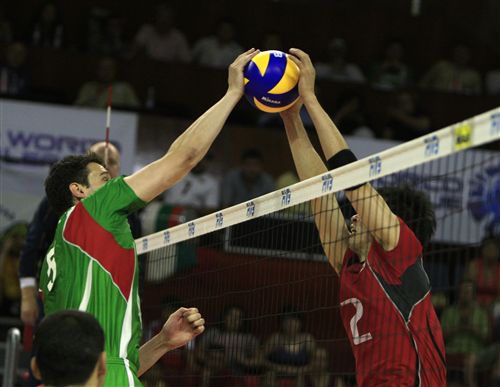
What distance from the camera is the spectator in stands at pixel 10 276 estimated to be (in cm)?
1171

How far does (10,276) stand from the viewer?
38.4 feet

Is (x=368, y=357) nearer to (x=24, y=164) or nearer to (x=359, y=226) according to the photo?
(x=359, y=226)

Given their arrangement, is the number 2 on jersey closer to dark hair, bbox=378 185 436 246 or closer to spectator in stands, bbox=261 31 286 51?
dark hair, bbox=378 185 436 246

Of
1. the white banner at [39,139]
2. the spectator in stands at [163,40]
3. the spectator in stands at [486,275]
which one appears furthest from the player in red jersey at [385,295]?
the spectator in stands at [163,40]

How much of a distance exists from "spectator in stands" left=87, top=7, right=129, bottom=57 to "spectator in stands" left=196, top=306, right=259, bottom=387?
8.51m

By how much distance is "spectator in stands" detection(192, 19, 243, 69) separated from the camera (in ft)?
51.3

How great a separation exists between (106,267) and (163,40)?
11.2 meters

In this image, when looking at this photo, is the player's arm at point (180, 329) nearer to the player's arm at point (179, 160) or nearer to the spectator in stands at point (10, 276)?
the player's arm at point (179, 160)

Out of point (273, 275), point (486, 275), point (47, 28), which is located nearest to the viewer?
point (273, 275)

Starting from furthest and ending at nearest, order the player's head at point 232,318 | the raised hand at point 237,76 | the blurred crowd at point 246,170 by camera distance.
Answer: the blurred crowd at point 246,170 → the player's head at point 232,318 → the raised hand at point 237,76

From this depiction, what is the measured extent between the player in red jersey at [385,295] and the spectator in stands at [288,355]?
1345mm

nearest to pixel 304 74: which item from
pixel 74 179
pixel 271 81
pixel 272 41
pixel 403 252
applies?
pixel 271 81

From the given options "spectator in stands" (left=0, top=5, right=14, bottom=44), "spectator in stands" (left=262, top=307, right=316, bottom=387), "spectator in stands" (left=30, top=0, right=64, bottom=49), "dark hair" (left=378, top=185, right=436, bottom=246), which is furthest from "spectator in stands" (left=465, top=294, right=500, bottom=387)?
"spectator in stands" (left=0, top=5, right=14, bottom=44)

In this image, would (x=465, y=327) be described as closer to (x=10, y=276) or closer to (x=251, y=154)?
(x=251, y=154)
